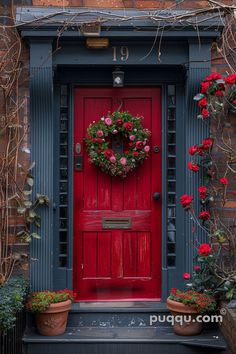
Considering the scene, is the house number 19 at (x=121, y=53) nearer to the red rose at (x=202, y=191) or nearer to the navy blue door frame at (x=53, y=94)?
the navy blue door frame at (x=53, y=94)

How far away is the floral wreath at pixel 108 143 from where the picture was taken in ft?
20.8

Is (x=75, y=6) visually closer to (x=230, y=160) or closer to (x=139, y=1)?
(x=139, y=1)

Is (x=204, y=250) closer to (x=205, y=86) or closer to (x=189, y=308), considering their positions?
(x=189, y=308)

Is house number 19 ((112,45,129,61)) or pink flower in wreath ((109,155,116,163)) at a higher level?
house number 19 ((112,45,129,61))

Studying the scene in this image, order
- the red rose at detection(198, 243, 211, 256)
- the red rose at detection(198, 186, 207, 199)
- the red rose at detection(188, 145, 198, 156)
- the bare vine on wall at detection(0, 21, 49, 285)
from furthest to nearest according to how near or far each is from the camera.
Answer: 1. the bare vine on wall at detection(0, 21, 49, 285)
2. the red rose at detection(198, 186, 207, 199)
3. the red rose at detection(188, 145, 198, 156)
4. the red rose at detection(198, 243, 211, 256)

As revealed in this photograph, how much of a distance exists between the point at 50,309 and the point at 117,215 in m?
1.26

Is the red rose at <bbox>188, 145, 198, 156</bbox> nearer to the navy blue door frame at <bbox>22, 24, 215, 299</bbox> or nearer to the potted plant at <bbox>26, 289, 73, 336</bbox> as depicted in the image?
the navy blue door frame at <bbox>22, 24, 215, 299</bbox>

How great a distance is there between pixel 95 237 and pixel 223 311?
1565 millimetres

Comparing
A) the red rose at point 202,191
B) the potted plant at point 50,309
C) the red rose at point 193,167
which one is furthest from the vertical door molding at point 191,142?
the potted plant at point 50,309

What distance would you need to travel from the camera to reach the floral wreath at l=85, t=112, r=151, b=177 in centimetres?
635

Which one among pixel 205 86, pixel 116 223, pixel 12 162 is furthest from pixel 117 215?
pixel 205 86

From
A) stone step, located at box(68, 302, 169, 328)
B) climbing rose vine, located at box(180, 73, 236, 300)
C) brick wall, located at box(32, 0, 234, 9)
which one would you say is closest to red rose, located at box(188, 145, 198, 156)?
climbing rose vine, located at box(180, 73, 236, 300)

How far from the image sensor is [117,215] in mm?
6527

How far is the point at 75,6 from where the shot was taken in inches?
245
